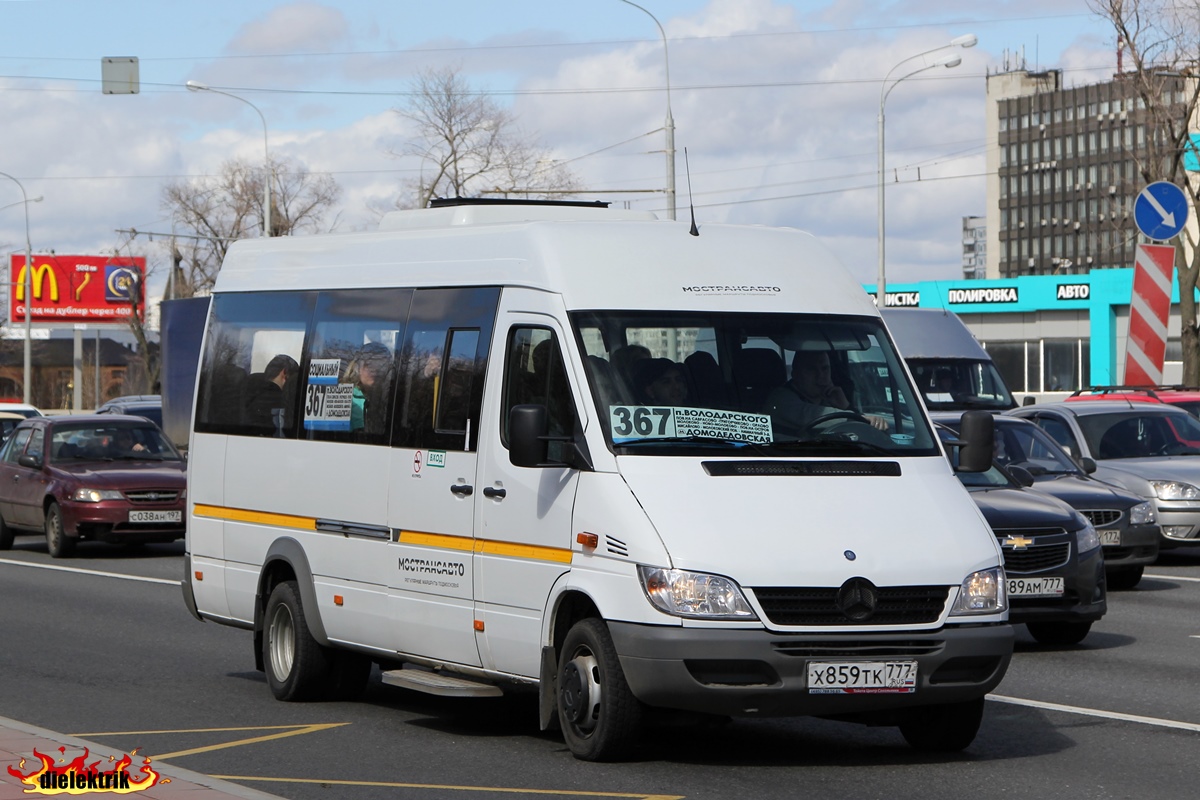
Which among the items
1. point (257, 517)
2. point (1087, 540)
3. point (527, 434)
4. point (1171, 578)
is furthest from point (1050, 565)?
point (1171, 578)

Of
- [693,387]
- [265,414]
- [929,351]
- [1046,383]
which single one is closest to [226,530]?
[265,414]

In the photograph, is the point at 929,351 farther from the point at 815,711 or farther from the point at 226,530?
the point at 815,711

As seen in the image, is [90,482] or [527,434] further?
[90,482]

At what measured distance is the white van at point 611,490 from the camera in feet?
26.6

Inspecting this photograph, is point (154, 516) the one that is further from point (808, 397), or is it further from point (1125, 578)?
point (808, 397)

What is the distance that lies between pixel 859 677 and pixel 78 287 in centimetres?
10154

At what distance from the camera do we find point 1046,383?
70500mm

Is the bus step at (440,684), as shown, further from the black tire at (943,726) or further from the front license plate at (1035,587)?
the front license plate at (1035,587)

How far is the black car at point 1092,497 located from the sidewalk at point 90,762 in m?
9.14

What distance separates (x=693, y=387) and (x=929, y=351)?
55.7 feet

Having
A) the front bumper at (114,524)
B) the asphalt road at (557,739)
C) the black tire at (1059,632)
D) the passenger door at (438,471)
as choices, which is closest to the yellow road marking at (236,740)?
the asphalt road at (557,739)

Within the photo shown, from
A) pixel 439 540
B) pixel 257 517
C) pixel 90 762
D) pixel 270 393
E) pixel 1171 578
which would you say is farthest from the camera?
pixel 1171 578

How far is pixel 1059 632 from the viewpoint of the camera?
45.0ft

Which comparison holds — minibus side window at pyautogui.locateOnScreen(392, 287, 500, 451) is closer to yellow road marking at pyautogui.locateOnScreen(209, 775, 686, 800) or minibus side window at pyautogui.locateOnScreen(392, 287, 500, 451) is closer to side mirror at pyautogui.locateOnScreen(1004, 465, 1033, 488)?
yellow road marking at pyautogui.locateOnScreen(209, 775, 686, 800)
